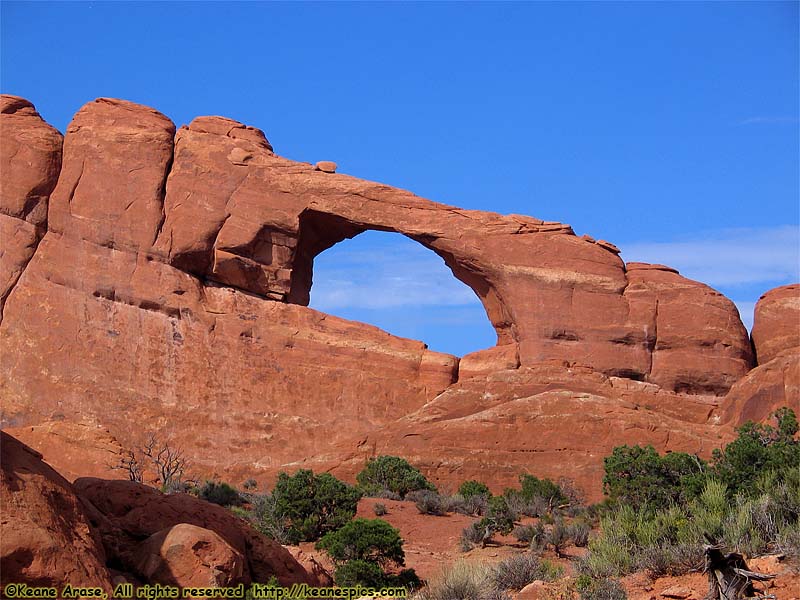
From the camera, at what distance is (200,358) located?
39.1 meters

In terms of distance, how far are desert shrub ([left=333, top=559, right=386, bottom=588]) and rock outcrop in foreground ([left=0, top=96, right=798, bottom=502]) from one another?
59.4 ft

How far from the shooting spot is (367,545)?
19.5 meters

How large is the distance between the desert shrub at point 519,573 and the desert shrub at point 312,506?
27.8ft

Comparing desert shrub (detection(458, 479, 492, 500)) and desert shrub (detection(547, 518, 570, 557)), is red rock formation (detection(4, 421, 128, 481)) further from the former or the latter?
desert shrub (detection(547, 518, 570, 557))

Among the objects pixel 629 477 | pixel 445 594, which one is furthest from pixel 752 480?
pixel 445 594

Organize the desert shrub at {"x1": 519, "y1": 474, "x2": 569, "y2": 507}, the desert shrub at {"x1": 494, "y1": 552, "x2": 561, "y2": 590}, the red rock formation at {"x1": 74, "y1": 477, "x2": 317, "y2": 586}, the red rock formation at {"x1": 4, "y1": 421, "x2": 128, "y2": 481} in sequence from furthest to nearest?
1. the desert shrub at {"x1": 519, "y1": 474, "x2": 569, "y2": 507}
2. the red rock formation at {"x1": 4, "y1": 421, "x2": 128, "y2": 481}
3. the desert shrub at {"x1": 494, "y1": 552, "x2": 561, "y2": 590}
4. the red rock formation at {"x1": 74, "y1": 477, "x2": 317, "y2": 586}

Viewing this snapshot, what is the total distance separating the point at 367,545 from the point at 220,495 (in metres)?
12.1

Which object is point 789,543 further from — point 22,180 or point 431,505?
point 22,180

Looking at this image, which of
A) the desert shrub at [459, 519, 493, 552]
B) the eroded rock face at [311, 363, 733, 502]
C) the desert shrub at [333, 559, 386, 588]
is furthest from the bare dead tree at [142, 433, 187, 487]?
the desert shrub at [333, 559, 386, 588]

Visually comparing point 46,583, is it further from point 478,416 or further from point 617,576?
point 478,416

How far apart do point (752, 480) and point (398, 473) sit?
14.3 m

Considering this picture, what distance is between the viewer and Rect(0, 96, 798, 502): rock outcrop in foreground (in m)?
37.8

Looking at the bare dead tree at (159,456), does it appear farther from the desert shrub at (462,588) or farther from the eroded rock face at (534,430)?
the desert shrub at (462,588)

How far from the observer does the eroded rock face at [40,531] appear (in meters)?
9.95
